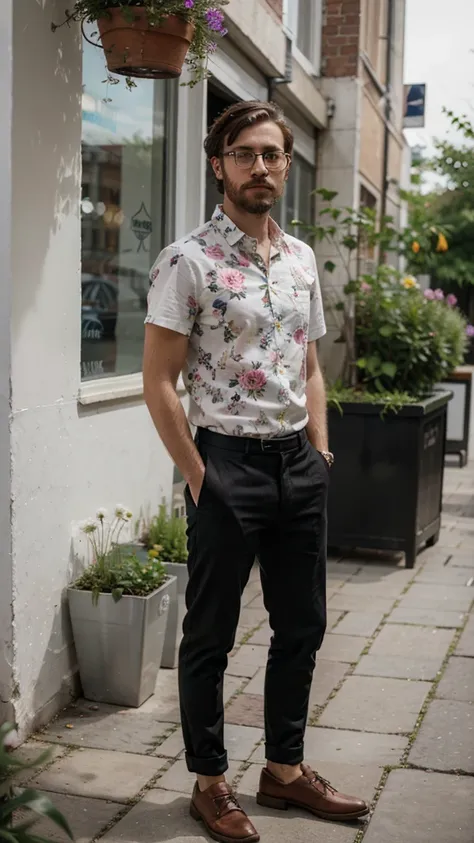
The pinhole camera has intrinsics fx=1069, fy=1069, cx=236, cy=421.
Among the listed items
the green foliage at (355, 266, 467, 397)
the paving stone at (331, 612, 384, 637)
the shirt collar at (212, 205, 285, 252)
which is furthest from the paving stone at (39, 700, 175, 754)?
the green foliage at (355, 266, 467, 397)

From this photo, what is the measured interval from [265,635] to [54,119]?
2.54 metres

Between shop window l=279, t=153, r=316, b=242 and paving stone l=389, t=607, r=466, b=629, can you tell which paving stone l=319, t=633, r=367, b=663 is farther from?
shop window l=279, t=153, r=316, b=242

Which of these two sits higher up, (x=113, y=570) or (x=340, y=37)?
(x=340, y=37)

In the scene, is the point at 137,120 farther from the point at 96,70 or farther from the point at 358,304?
the point at 358,304

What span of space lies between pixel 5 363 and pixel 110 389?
3.21 ft

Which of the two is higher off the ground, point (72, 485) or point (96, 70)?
point (96, 70)

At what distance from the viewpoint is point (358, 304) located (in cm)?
767

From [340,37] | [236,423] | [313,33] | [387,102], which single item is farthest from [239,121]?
[387,102]

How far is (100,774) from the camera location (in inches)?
135

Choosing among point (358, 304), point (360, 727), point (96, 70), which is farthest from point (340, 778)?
point (358, 304)

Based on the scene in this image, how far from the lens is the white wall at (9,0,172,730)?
11.5 ft

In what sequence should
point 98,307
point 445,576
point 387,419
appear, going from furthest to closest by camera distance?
1. point 387,419
2. point 445,576
3. point 98,307

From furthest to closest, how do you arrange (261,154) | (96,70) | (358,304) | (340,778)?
(358,304) → (96,70) → (340,778) → (261,154)

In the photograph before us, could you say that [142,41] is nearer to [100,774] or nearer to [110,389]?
[110,389]
